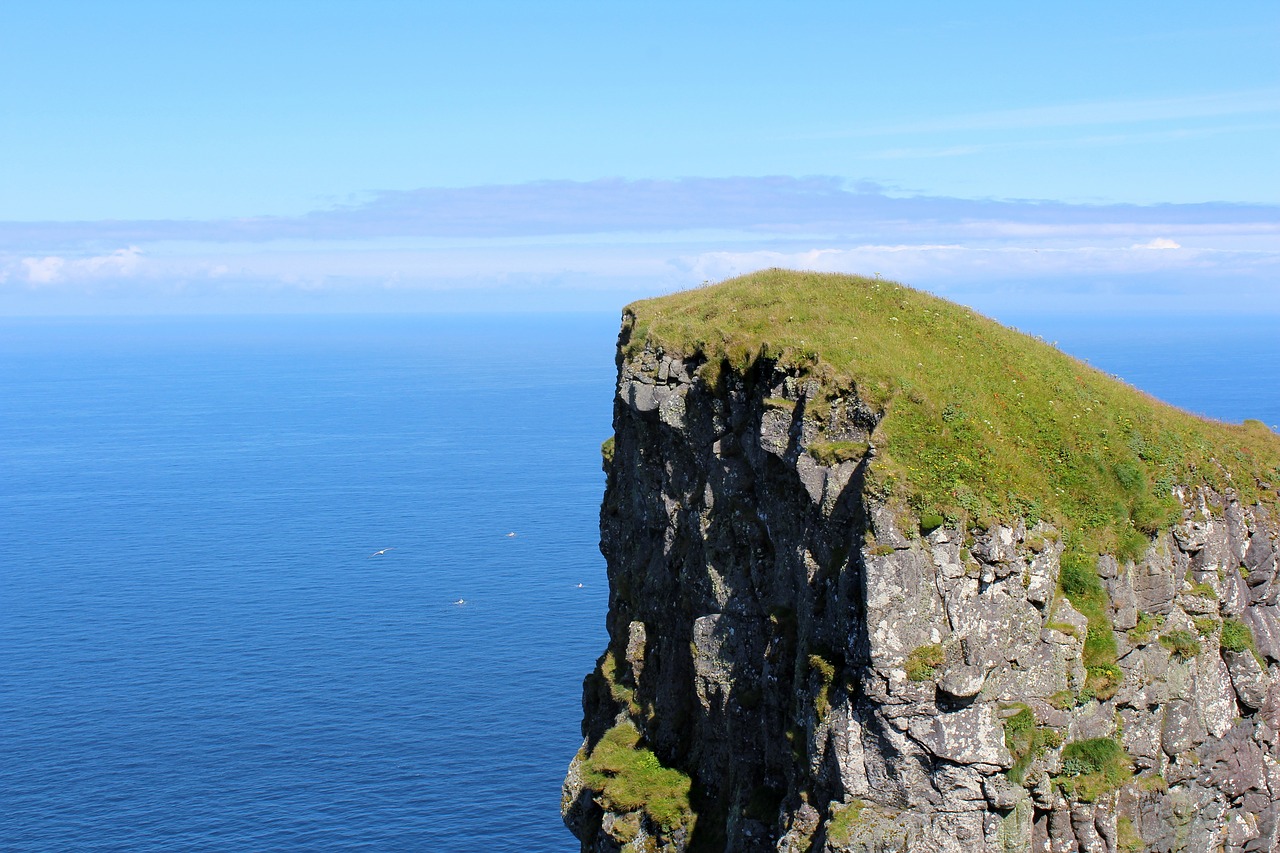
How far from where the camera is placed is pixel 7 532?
14400 centimetres

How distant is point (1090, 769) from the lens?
37.2 m

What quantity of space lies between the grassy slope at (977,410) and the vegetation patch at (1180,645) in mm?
3195

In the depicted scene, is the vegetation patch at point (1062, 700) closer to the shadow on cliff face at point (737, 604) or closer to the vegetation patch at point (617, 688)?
the shadow on cliff face at point (737, 604)

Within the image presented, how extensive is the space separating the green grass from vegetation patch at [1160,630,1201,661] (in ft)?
58.0

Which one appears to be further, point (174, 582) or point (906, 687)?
point (174, 582)

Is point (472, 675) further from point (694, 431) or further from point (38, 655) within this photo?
point (694, 431)

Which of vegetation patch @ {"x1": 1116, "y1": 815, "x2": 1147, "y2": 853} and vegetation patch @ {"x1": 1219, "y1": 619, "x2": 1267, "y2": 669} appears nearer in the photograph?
vegetation patch @ {"x1": 1116, "y1": 815, "x2": 1147, "y2": 853}

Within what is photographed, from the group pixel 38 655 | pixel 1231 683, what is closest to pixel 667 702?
pixel 1231 683

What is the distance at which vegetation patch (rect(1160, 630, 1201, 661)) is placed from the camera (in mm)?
39938

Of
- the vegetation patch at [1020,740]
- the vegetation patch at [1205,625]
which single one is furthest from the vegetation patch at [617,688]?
the vegetation patch at [1205,625]

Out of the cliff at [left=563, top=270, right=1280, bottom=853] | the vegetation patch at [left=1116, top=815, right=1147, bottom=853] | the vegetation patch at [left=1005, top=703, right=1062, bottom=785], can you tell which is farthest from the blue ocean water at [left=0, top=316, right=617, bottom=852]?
the vegetation patch at [left=1005, top=703, right=1062, bottom=785]

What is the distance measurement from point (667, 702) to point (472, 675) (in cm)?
4973

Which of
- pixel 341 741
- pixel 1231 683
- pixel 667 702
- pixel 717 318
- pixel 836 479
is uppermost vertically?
pixel 717 318

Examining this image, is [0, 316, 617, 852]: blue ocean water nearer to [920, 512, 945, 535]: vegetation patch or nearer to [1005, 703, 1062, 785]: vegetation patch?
[1005, 703, 1062, 785]: vegetation patch
